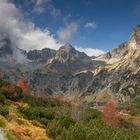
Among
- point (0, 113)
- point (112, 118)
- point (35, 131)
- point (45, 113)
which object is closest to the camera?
point (0, 113)

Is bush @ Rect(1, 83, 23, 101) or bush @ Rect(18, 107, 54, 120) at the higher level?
bush @ Rect(1, 83, 23, 101)

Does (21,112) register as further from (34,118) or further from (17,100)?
(17,100)

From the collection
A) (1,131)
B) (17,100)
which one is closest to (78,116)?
(17,100)

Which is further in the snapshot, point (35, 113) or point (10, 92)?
point (10, 92)

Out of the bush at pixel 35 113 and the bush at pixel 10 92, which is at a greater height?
the bush at pixel 10 92

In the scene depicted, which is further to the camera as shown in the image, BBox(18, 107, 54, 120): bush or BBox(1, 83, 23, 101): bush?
BBox(1, 83, 23, 101): bush

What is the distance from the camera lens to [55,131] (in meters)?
38.1

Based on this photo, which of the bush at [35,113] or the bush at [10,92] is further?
the bush at [10,92]

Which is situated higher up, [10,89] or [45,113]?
[10,89]

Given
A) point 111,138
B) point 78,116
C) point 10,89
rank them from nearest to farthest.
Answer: point 111,138, point 10,89, point 78,116

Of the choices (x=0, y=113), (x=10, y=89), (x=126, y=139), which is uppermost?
(x=10, y=89)

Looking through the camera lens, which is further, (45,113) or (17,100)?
(17,100)

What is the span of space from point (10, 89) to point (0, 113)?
3014cm

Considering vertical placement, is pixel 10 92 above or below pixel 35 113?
above
